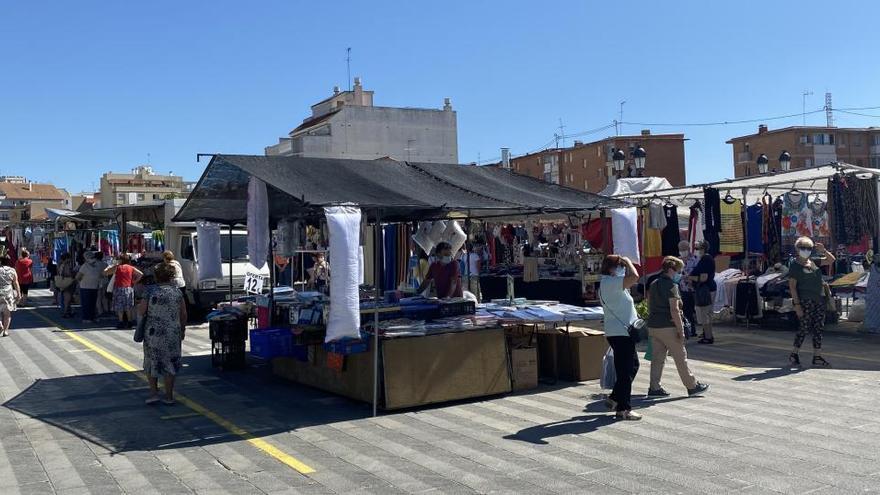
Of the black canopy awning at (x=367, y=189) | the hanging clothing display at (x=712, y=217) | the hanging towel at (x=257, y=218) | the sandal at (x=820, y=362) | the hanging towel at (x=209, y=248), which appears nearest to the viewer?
the black canopy awning at (x=367, y=189)

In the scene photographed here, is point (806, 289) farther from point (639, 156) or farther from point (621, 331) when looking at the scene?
point (639, 156)

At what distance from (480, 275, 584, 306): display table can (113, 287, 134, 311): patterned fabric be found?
8.68 m

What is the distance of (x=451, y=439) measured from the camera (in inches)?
284

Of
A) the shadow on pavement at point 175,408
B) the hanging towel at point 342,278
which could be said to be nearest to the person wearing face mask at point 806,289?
the shadow on pavement at point 175,408

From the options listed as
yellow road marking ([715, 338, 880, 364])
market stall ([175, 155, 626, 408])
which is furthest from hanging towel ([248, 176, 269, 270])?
yellow road marking ([715, 338, 880, 364])

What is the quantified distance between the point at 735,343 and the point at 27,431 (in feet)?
34.5

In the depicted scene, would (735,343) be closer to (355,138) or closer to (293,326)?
(293,326)

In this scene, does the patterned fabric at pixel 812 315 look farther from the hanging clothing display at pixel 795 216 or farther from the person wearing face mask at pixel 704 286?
the hanging clothing display at pixel 795 216

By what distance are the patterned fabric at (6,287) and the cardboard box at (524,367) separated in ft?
37.0

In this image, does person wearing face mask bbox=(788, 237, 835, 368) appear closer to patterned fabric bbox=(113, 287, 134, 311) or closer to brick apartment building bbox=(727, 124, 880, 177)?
patterned fabric bbox=(113, 287, 134, 311)

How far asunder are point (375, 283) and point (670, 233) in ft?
29.4

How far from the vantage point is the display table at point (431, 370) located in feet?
27.5

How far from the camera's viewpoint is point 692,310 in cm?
1375

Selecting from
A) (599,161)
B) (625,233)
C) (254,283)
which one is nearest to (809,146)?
(599,161)
